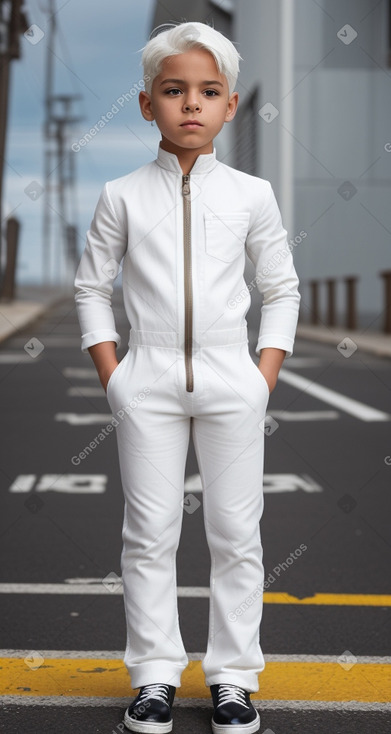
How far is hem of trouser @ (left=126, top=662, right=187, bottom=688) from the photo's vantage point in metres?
3.08

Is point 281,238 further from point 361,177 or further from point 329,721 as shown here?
point 361,177

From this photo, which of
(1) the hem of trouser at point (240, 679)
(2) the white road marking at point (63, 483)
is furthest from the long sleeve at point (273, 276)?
(2) the white road marking at point (63, 483)

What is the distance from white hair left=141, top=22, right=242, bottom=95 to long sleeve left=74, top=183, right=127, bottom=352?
34 cm

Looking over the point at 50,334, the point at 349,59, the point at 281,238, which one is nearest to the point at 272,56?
the point at 349,59

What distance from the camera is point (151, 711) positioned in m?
3.03

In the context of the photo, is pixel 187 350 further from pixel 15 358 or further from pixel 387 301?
pixel 387 301

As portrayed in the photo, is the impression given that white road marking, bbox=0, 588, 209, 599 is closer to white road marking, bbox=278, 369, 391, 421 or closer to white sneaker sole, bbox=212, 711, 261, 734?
white sneaker sole, bbox=212, 711, 261, 734

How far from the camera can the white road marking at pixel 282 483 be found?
6.46 meters

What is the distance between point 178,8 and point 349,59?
29.3 feet

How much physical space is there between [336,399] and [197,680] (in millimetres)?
7284

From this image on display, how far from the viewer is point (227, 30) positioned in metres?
34.1

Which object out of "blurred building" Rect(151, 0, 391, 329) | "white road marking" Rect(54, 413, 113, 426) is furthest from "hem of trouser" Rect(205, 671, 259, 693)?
"blurred building" Rect(151, 0, 391, 329)

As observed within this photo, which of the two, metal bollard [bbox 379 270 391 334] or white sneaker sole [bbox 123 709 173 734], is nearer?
white sneaker sole [bbox 123 709 173 734]

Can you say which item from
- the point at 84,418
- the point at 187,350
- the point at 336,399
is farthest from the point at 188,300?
the point at 336,399
